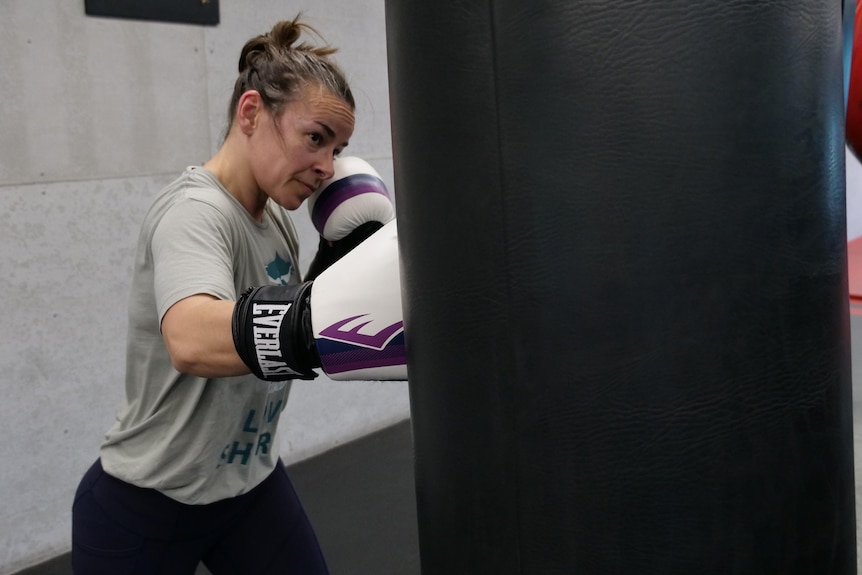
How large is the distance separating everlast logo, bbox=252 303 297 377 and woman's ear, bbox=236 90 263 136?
0.48m

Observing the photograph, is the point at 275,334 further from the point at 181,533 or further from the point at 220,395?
the point at 181,533

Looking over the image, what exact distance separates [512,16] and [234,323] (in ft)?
1.56

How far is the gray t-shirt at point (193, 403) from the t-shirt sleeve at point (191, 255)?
15 millimetres

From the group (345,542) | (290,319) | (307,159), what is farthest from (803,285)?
(345,542)

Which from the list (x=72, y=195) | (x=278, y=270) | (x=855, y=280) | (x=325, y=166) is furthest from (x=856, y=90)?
(x=855, y=280)

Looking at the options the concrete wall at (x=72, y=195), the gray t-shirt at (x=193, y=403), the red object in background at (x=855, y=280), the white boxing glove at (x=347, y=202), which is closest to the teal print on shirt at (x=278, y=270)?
the gray t-shirt at (x=193, y=403)

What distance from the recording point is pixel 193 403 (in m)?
1.30

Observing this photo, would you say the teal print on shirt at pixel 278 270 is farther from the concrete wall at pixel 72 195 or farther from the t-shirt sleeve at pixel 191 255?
the concrete wall at pixel 72 195

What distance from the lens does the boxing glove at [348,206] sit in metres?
1.53

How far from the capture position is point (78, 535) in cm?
137

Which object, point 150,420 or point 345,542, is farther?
point 345,542

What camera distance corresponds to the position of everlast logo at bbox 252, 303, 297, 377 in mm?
930

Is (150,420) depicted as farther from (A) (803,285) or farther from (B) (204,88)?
(B) (204,88)

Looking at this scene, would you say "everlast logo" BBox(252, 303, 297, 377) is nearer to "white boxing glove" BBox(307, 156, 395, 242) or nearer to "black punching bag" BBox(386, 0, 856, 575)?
"black punching bag" BBox(386, 0, 856, 575)
